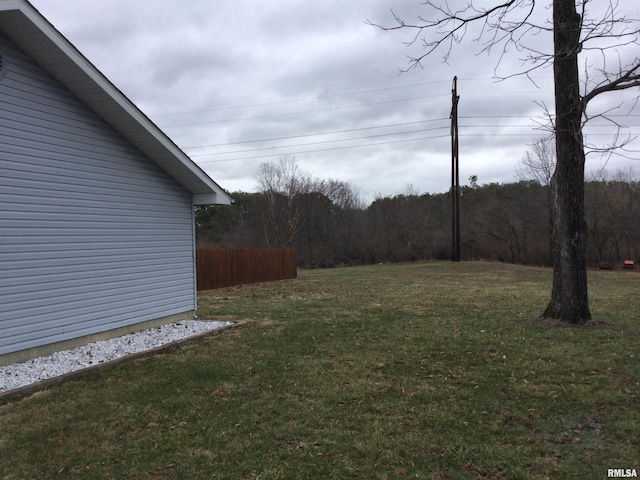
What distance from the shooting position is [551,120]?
730 cm

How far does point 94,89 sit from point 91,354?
3957mm

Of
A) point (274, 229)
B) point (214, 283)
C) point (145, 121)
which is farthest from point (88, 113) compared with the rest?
point (274, 229)

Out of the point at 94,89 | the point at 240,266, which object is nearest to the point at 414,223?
the point at 240,266

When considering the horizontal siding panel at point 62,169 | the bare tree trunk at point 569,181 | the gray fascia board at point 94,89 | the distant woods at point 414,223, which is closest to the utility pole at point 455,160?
the distant woods at point 414,223

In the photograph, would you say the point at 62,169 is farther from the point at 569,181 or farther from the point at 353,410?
the point at 569,181

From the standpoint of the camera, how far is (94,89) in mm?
6820

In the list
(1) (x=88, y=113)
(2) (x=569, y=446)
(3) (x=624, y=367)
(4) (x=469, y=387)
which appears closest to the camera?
(2) (x=569, y=446)

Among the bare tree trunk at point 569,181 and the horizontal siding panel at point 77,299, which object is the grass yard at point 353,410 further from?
the horizontal siding panel at point 77,299

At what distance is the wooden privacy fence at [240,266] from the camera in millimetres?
18656

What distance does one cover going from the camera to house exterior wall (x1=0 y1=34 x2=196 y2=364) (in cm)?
601

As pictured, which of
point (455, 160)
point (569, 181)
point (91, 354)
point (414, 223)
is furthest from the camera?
point (414, 223)

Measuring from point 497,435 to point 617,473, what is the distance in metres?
0.90

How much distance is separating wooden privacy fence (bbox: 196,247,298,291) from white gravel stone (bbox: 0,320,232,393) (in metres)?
9.75

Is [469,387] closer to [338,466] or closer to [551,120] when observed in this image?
[338,466]
